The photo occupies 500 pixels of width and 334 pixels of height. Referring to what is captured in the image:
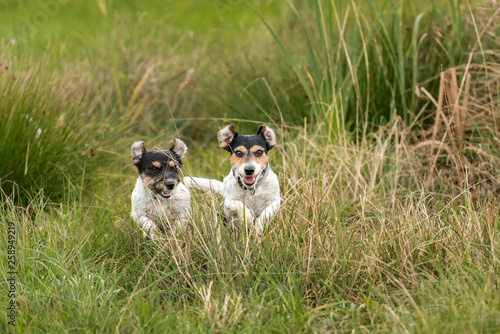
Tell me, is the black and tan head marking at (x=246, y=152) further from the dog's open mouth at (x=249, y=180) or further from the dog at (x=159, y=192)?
the dog at (x=159, y=192)

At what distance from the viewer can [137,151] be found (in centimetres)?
401

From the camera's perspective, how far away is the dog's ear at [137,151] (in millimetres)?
3990

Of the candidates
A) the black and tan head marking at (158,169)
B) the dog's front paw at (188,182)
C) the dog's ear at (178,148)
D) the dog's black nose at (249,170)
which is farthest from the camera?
the dog's front paw at (188,182)

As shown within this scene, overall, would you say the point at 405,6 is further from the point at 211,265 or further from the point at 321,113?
the point at 211,265

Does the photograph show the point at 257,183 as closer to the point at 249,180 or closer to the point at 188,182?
the point at 249,180

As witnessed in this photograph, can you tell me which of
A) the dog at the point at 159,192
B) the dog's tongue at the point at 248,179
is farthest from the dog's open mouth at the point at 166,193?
the dog's tongue at the point at 248,179

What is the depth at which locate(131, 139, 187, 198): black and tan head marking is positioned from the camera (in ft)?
12.9

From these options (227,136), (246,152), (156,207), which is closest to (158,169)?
(156,207)

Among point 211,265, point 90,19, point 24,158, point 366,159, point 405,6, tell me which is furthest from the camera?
point 90,19

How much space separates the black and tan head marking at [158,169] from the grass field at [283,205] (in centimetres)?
32

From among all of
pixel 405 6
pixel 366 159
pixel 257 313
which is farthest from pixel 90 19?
pixel 257 313

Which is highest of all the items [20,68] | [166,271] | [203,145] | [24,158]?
[20,68]

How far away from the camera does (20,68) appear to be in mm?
5980

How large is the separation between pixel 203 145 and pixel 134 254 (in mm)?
3297
